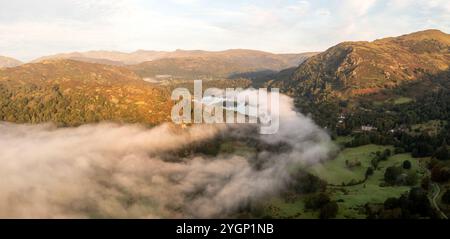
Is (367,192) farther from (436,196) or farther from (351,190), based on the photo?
(436,196)

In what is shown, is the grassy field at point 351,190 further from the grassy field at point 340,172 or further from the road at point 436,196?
the road at point 436,196

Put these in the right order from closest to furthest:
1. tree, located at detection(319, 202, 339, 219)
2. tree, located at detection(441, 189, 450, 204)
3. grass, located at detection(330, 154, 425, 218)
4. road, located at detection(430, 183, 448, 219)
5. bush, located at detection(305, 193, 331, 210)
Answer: road, located at detection(430, 183, 448, 219) < tree, located at detection(441, 189, 450, 204) < tree, located at detection(319, 202, 339, 219) < grass, located at detection(330, 154, 425, 218) < bush, located at detection(305, 193, 331, 210)

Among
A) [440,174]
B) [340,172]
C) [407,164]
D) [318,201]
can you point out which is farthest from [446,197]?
[340,172]

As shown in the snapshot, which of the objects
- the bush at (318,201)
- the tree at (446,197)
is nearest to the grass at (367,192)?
the bush at (318,201)

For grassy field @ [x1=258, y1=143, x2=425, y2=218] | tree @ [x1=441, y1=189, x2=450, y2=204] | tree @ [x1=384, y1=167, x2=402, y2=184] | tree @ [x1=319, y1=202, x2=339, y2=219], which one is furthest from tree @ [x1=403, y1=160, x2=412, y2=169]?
tree @ [x1=319, y1=202, x2=339, y2=219]

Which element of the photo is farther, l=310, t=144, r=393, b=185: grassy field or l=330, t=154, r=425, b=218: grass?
l=310, t=144, r=393, b=185: grassy field

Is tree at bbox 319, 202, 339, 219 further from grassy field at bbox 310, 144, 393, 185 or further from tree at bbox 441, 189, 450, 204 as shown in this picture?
grassy field at bbox 310, 144, 393, 185

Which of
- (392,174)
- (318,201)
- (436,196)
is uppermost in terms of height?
(436,196)

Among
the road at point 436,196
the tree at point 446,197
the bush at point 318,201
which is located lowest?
the bush at point 318,201
